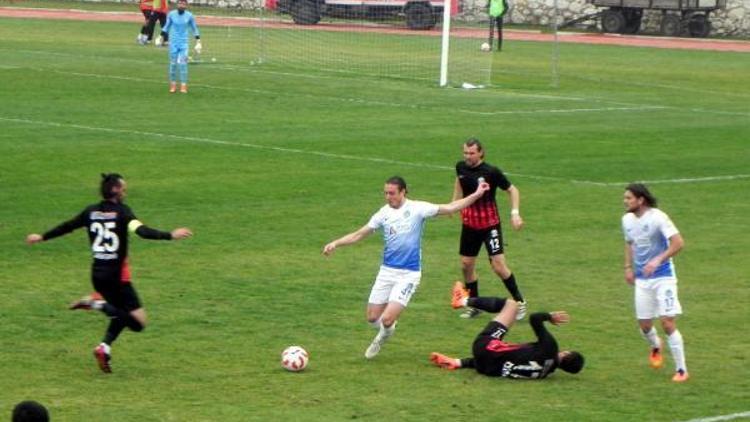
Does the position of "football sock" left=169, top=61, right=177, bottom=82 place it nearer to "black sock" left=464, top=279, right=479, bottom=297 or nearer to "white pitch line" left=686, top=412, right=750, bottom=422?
"black sock" left=464, top=279, right=479, bottom=297

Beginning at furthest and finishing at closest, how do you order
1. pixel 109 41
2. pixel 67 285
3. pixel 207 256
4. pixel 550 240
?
pixel 109 41
pixel 550 240
pixel 207 256
pixel 67 285

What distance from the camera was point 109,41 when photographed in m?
57.2

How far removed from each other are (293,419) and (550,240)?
9696 millimetres

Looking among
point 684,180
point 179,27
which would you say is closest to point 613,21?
point 179,27

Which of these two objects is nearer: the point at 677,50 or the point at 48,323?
the point at 48,323

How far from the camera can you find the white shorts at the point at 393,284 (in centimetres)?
1534

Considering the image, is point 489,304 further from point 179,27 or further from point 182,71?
point 179,27

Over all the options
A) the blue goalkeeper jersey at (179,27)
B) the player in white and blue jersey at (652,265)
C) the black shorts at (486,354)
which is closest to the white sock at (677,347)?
the player in white and blue jersey at (652,265)

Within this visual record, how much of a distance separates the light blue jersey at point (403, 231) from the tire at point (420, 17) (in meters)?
38.5

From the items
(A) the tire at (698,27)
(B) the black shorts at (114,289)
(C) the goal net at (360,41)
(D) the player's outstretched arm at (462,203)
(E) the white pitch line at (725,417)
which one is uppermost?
(D) the player's outstretched arm at (462,203)

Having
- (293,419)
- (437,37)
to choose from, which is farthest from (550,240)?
(437,37)

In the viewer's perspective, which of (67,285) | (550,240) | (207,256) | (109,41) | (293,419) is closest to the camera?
(293,419)

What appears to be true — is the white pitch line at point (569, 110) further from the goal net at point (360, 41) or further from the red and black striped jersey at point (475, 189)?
the red and black striped jersey at point (475, 189)

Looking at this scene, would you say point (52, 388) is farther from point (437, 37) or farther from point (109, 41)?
point (109, 41)
